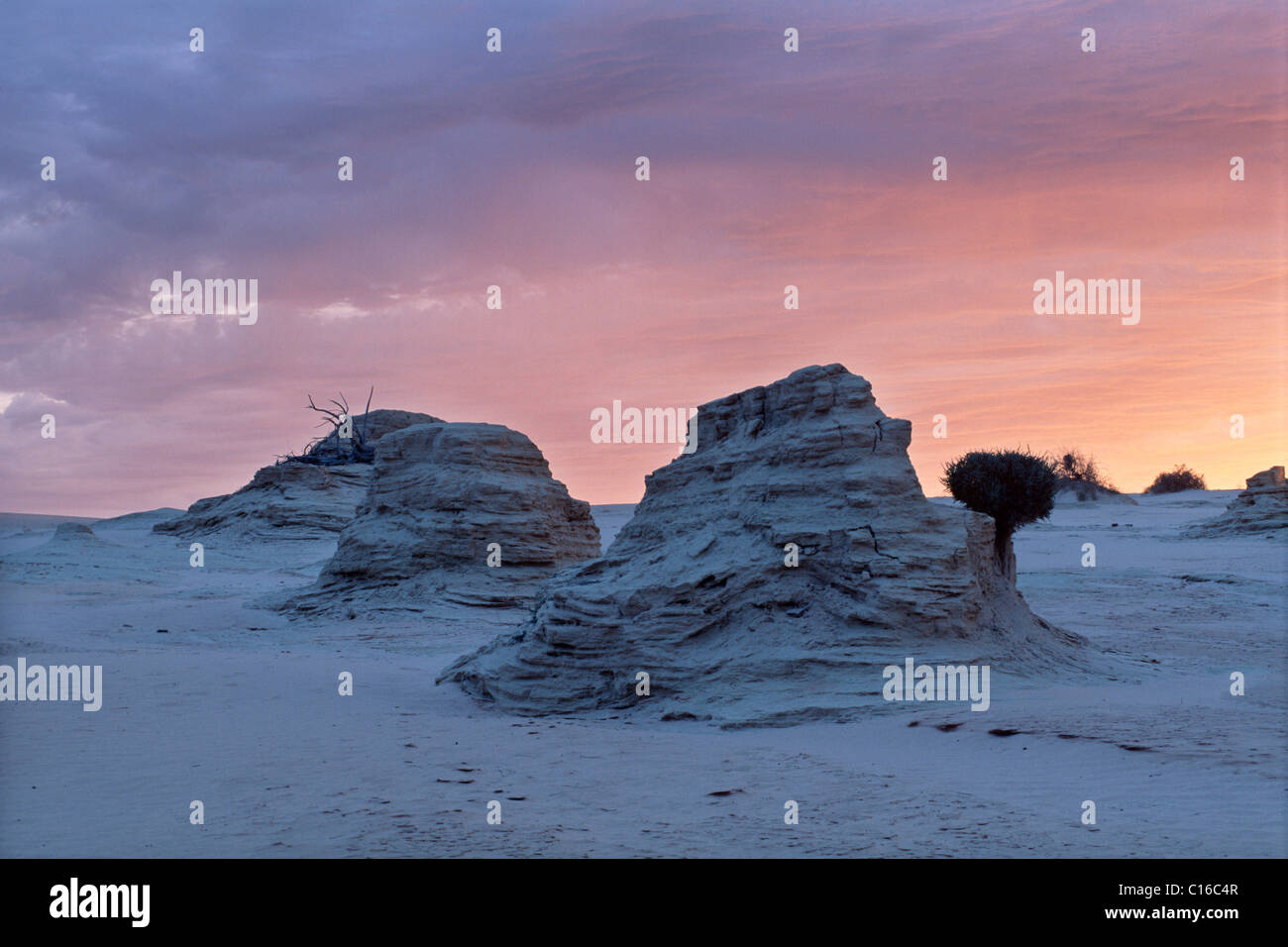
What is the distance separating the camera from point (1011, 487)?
1898cm

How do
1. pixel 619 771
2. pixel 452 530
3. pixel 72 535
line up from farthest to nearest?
1. pixel 72 535
2. pixel 452 530
3. pixel 619 771

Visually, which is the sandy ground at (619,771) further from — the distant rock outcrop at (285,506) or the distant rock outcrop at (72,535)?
the distant rock outcrop at (72,535)

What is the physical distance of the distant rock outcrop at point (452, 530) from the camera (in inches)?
968

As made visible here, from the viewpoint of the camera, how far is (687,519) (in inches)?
563

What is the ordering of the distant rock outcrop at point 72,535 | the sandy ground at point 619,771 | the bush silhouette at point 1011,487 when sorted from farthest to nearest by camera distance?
the distant rock outcrop at point 72,535
the bush silhouette at point 1011,487
the sandy ground at point 619,771

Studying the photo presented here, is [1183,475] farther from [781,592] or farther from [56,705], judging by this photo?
[56,705]

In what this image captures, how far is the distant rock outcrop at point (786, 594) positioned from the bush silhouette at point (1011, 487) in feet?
15.2

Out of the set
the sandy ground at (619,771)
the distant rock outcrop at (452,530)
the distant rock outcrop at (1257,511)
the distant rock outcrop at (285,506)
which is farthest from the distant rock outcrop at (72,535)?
the distant rock outcrop at (1257,511)

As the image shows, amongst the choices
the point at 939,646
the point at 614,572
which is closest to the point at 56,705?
the point at 614,572

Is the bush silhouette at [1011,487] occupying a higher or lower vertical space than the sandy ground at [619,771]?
higher

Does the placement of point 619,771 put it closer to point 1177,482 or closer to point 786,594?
point 786,594

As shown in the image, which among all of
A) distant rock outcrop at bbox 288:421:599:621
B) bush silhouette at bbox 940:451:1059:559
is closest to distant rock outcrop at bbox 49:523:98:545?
distant rock outcrop at bbox 288:421:599:621

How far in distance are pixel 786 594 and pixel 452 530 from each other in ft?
45.1

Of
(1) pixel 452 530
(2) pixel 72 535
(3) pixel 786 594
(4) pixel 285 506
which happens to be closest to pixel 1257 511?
(1) pixel 452 530
